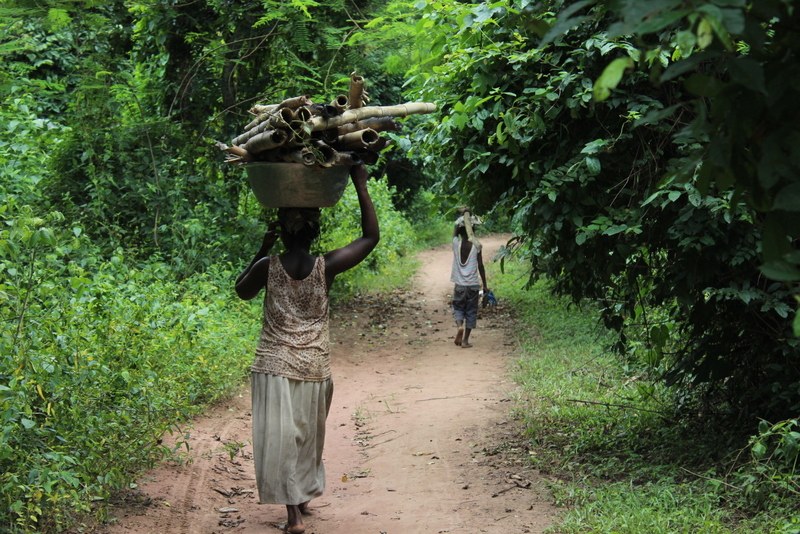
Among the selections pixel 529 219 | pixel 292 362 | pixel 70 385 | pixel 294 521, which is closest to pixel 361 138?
pixel 292 362

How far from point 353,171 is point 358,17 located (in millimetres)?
7061

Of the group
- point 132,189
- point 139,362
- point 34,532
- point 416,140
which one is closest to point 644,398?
point 416,140

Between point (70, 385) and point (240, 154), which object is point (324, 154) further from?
point (70, 385)

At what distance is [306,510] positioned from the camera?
18.5 feet

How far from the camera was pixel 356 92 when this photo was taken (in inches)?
206

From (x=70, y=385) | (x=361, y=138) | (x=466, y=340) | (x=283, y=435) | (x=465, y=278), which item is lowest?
(x=466, y=340)

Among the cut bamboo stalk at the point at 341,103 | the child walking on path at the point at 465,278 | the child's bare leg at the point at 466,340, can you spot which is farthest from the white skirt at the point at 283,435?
the child's bare leg at the point at 466,340

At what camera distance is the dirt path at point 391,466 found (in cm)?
540

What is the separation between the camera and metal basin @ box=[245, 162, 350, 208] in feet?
16.4

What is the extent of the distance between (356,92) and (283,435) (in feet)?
6.93

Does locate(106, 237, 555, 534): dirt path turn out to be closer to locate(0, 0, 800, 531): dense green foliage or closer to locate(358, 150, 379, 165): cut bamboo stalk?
locate(0, 0, 800, 531): dense green foliage

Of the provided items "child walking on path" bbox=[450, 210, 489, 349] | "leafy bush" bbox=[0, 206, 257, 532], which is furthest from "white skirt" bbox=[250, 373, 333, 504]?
"child walking on path" bbox=[450, 210, 489, 349]

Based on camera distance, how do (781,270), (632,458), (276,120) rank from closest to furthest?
(781,270) < (276,120) < (632,458)

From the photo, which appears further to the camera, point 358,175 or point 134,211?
point 134,211
